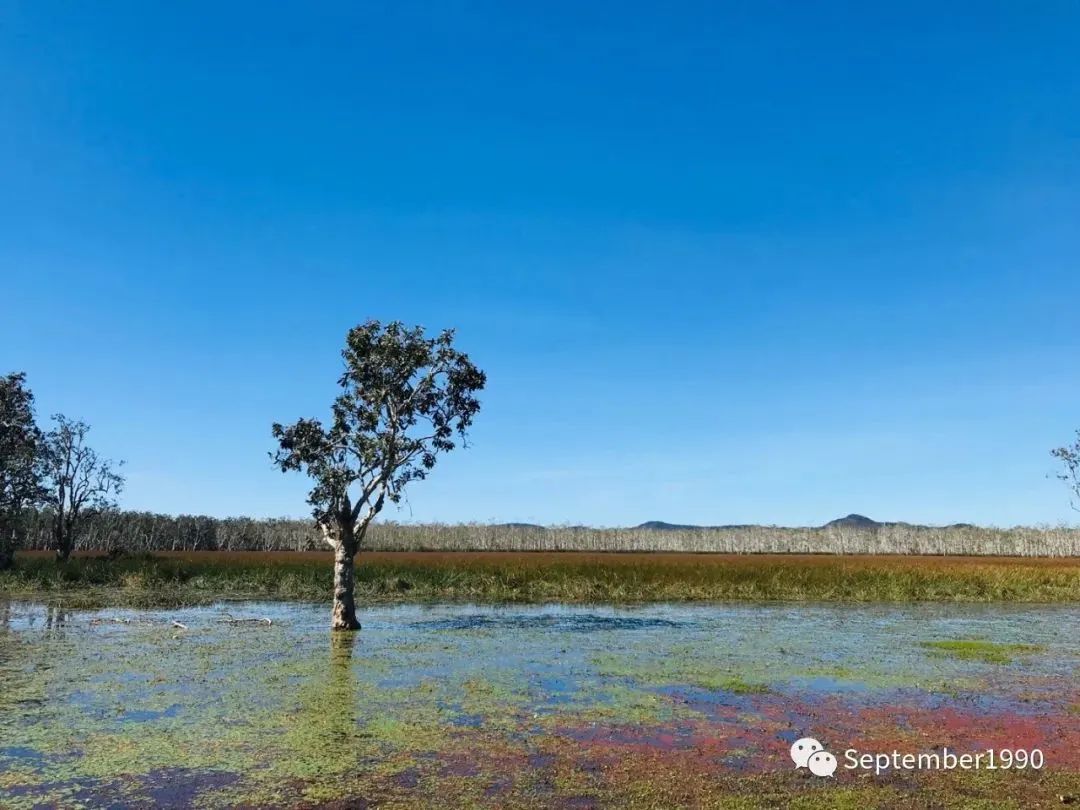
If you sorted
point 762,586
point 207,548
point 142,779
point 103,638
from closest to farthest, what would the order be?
1. point 142,779
2. point 103,638
3. point 762,586
4. point 207,548

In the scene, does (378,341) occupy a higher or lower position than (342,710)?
higher

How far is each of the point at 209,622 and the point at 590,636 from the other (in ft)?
41.3

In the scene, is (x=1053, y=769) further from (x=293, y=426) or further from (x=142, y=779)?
(x=293, y=426)

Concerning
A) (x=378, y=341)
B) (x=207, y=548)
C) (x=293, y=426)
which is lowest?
(x=207, y=548)

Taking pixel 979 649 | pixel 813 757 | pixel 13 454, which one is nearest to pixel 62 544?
pixel 13 454

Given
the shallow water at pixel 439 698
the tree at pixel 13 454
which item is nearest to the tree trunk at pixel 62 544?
the tree at pixel 13 454

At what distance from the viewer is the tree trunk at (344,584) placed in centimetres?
2286

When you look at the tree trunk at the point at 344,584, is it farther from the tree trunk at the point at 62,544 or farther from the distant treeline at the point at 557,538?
the distant treeline at the point at 557,538

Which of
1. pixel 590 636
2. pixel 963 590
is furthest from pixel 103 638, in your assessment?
pixel 963 590

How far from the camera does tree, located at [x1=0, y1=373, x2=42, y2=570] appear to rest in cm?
4403

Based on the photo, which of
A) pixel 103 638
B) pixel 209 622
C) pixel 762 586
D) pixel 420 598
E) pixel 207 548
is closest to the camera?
pixel 103 638

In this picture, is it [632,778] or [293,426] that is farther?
[293,426]

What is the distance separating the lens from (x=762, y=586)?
37.6 metres

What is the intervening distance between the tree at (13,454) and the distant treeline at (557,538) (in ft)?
140
